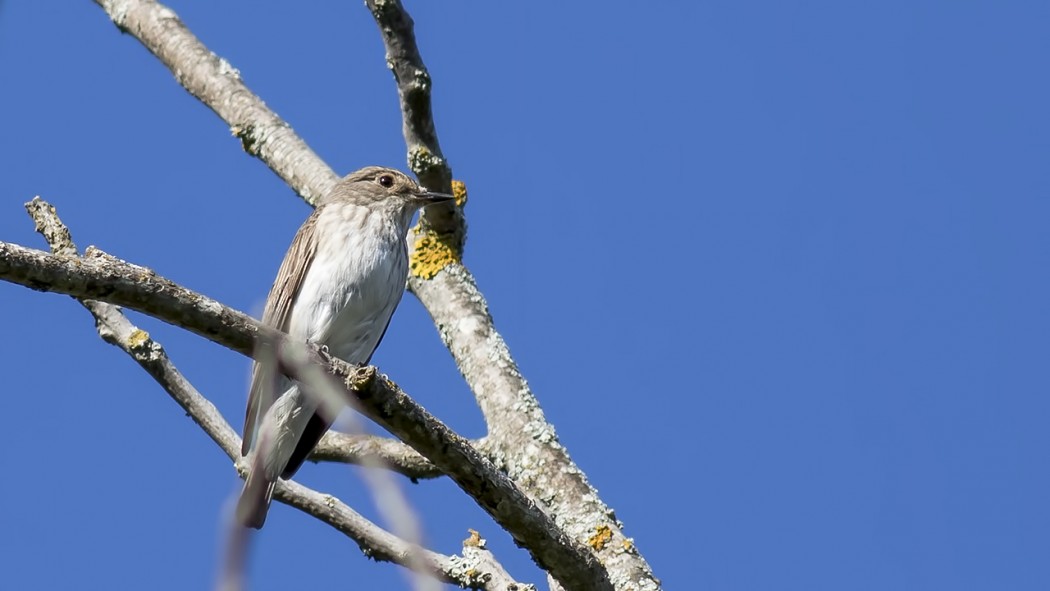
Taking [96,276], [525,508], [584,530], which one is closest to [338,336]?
[584,530]

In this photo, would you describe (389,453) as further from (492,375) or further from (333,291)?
(333,291)

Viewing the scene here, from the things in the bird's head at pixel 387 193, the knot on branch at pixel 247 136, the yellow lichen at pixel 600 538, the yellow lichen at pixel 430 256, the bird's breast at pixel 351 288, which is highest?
the knot on branch at pixel 247 136

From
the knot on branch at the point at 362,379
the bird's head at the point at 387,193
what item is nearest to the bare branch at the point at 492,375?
the bird's head at the point at 387,193

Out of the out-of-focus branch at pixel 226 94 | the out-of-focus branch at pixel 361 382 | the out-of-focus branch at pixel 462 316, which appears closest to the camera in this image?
the out-of-focus branch at pixel 361 382

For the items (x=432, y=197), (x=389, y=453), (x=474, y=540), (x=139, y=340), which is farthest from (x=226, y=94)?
(x=474, y=540)

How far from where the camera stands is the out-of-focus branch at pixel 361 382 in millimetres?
3094

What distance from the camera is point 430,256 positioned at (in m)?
6.54

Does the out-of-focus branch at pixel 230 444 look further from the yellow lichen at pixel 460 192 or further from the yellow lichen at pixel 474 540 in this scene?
the yellow lichen at pixel 460 192

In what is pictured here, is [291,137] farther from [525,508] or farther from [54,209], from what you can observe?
[525,508]

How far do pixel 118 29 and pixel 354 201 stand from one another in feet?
7.32

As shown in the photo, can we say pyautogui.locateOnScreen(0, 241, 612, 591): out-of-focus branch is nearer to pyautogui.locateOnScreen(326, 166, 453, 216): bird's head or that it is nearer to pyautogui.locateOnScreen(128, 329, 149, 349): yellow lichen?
pyautogui.locateOnScreen(128, 329, 149, 349): yellow lichen

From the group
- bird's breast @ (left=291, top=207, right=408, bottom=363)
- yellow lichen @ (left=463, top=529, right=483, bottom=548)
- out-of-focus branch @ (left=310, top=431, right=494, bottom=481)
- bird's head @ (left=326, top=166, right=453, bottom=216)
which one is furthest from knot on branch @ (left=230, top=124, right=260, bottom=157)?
yellow lichen @ (left=463, top=529, right=483, bottom=548)

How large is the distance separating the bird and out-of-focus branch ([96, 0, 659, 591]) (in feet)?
0.73

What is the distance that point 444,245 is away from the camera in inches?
258
